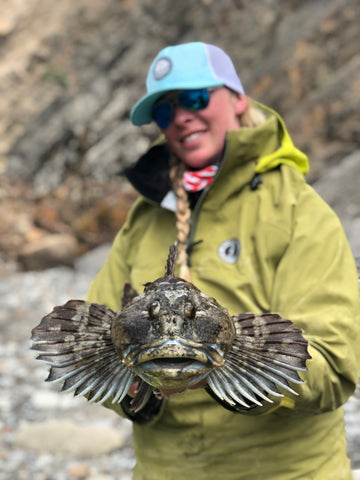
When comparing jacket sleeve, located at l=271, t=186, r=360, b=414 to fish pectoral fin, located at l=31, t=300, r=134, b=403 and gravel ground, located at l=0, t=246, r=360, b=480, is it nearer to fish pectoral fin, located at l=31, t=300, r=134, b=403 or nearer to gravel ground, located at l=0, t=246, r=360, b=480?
fish pectoral fin, located at l=31, t=300, r=134, b=403

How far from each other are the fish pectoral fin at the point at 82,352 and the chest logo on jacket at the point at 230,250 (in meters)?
0.92

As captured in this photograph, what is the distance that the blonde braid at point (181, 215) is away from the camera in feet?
8.26

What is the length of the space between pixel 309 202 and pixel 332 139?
10.1 m

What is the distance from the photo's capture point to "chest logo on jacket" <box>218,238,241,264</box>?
2.47 meters

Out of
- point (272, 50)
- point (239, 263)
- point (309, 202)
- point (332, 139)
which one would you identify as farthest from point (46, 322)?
point (272, 50)

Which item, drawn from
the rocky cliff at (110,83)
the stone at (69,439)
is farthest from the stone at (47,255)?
the stone at (69,439)

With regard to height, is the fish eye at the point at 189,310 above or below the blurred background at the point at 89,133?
below

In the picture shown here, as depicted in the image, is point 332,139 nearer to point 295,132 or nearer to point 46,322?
point 295,132

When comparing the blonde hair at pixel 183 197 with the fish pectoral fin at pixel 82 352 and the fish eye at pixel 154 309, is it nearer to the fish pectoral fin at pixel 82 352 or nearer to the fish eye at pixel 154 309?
the fish pectoral fin at pixel 82 352

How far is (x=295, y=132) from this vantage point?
12438 millimetres

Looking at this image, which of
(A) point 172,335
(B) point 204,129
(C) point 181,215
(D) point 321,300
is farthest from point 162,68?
(A) point 172,335

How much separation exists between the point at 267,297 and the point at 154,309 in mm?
1070

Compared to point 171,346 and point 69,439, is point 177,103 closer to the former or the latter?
point 171,346

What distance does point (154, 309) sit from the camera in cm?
138
